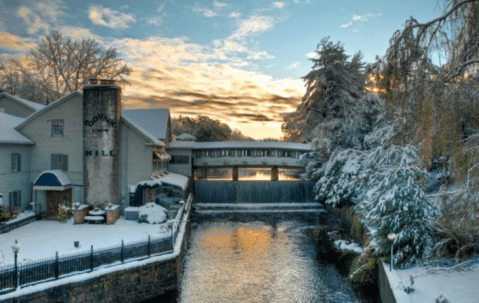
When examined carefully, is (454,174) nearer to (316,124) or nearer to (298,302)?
(298,302)

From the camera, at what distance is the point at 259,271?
18.2 meters

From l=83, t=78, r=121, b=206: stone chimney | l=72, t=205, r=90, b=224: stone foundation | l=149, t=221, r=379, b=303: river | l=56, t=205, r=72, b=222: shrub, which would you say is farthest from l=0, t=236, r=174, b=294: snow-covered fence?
l=83, t=78, r=121, b=206: stone chimney

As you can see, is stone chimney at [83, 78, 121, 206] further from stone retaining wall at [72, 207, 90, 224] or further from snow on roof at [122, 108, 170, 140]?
snow on roof at [122, 108, 170, 140]

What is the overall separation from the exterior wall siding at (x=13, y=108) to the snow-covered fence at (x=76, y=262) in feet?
78.5

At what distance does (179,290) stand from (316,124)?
23.3m

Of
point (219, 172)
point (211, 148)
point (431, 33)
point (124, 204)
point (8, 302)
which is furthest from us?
point (219, 172)

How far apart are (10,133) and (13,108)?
9.68 metres

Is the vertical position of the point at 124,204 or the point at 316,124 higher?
the point at 316,124

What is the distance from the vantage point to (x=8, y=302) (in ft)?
36.8

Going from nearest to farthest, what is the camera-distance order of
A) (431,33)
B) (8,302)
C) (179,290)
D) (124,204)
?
(431,33), (8,302), (179,290), (124,204)

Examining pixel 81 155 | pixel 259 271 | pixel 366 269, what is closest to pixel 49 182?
pixel 81 155

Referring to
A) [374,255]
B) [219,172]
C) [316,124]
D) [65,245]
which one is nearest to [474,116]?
[374,255]

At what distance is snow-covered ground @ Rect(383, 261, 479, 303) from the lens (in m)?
11.0

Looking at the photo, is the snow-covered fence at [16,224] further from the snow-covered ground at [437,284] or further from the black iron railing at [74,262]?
the snow-covered ground at [437,284]
